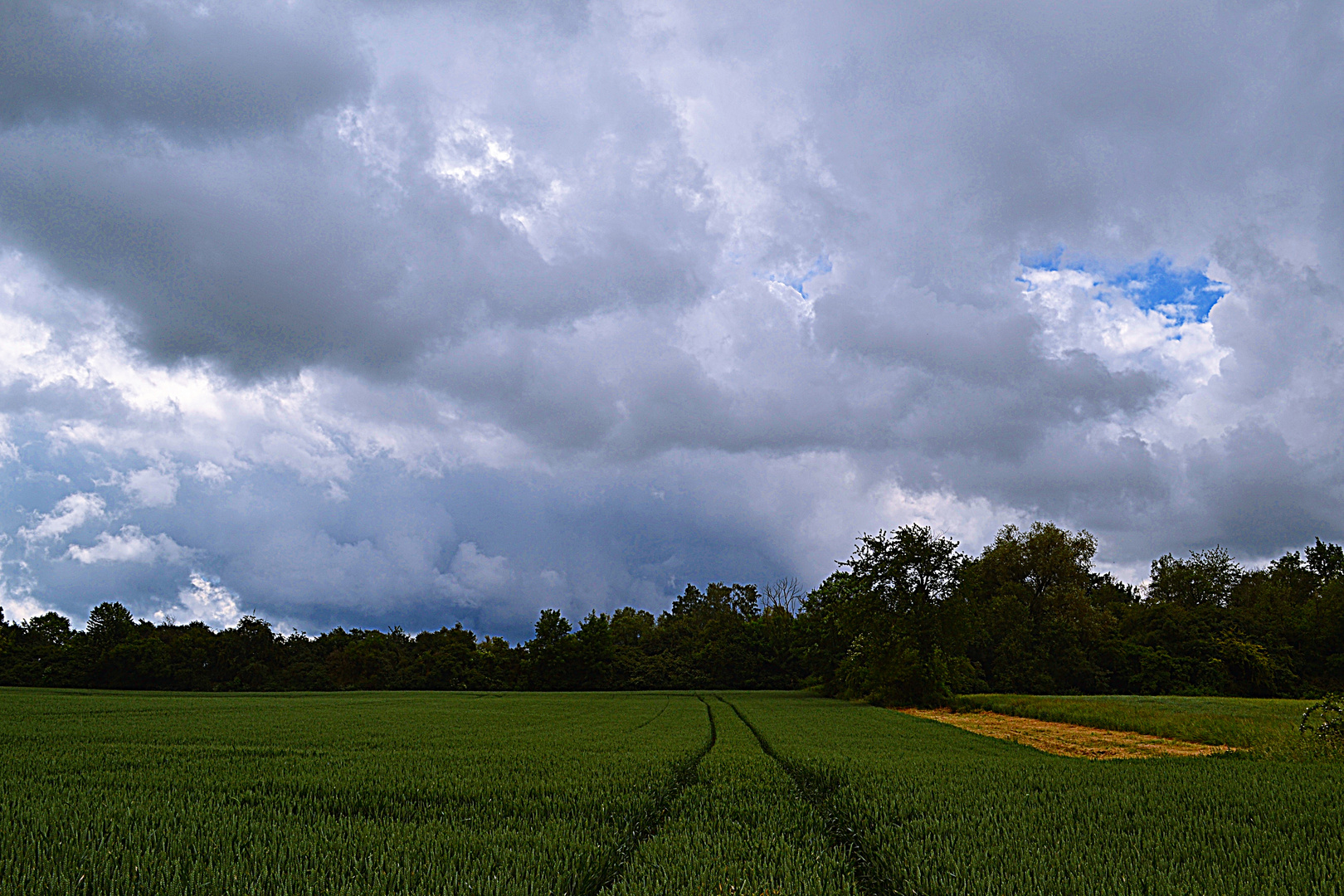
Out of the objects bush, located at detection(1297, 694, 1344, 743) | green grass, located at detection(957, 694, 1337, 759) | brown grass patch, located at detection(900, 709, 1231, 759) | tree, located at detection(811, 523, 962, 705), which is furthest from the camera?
tree, located at detection(811, 523, 962, 705)

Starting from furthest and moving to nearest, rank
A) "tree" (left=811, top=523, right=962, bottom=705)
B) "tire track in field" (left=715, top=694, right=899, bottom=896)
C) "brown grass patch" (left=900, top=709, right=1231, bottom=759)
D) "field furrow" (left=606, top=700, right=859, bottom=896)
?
1. "tree" (left=811, top=523, right=962, bottom=705)
2. "brown grass patch" (left=900, top=709, right=1231, bottom=759)
3. "tire track in field" (left=715, top=694, right=899, bottom=896)
4. "field furrow" (left=606, top=700, right=859, bottom=896)

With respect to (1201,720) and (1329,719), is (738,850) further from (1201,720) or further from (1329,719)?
(1201,720)

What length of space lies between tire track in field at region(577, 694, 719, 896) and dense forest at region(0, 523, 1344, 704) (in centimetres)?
3312

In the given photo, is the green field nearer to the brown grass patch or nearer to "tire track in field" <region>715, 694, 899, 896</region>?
"tire track in field" <region>715, 694, 899, 896</region>

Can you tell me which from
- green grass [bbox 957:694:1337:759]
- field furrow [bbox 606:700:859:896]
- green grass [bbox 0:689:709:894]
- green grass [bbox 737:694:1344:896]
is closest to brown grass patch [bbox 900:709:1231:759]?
green grass [bbox 957:694:1337:759]

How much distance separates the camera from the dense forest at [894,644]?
4303 centimetres

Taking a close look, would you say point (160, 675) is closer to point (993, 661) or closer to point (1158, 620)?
point (993, 661)

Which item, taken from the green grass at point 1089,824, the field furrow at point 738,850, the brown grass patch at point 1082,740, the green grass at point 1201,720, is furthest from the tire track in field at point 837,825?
the green grass at point 1201,720

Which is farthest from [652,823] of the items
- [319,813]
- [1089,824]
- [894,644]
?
[894,644]

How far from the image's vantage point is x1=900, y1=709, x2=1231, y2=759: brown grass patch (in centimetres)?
1792

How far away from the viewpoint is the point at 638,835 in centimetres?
703

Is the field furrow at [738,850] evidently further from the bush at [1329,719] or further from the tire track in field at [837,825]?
the bush at [1329,719]

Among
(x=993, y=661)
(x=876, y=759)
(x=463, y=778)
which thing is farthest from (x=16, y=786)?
(x=993, y=661)

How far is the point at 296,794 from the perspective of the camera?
8.65m
